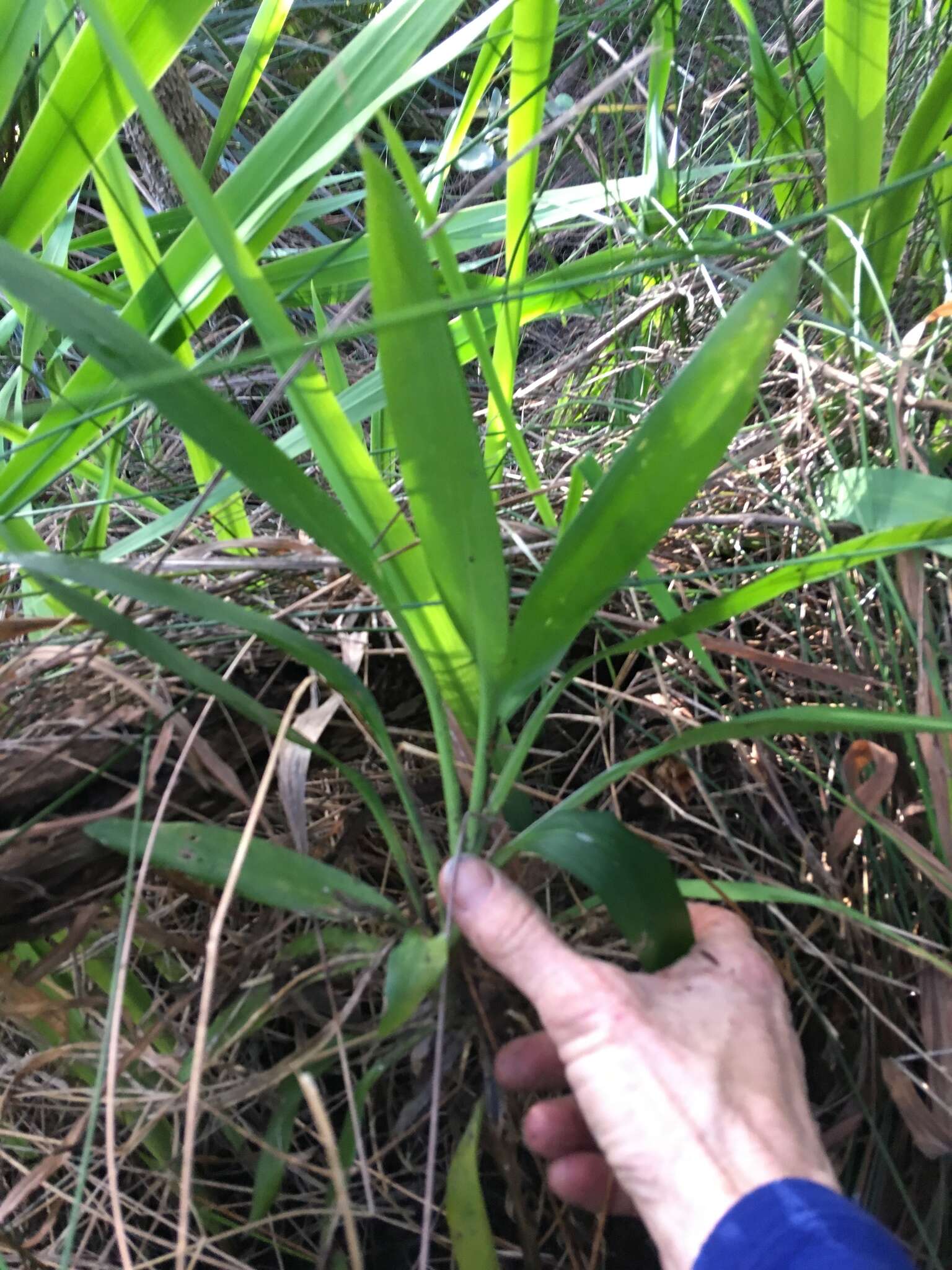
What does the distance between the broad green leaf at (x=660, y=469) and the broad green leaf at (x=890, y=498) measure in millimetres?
163

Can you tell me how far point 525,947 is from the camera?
1.27 ft

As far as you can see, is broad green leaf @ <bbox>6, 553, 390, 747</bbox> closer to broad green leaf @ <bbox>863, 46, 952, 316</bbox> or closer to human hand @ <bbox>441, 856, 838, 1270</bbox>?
human hand @ <bbox>441, 856, 838, 1270</bbox>

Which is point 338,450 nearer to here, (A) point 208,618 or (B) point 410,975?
(A) point 208,618

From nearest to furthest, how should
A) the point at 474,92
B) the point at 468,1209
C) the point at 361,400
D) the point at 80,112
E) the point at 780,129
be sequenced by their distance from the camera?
1. the point at 468,1209
2. the point at 80,112
3. the point at 361,400
4. the point at 474,92
5. the point at 780,129

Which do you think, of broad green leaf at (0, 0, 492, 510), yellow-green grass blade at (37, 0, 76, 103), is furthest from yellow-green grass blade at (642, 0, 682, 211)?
yellow-green grass blade at (37, 0, 76, 103)

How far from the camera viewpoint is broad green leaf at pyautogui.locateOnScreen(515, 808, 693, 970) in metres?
0.35

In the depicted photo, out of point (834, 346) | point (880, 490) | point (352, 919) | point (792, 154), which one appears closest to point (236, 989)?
point (352, 919)

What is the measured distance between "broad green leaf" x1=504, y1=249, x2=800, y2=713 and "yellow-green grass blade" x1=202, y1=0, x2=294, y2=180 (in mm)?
528

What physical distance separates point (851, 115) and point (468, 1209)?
936mm

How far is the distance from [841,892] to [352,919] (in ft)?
1.11

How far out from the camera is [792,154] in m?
0.80

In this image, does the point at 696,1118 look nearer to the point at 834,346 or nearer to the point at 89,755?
the point at 89,755

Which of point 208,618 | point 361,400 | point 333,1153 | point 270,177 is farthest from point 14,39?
point 333,1153

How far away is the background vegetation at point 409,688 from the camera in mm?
353
